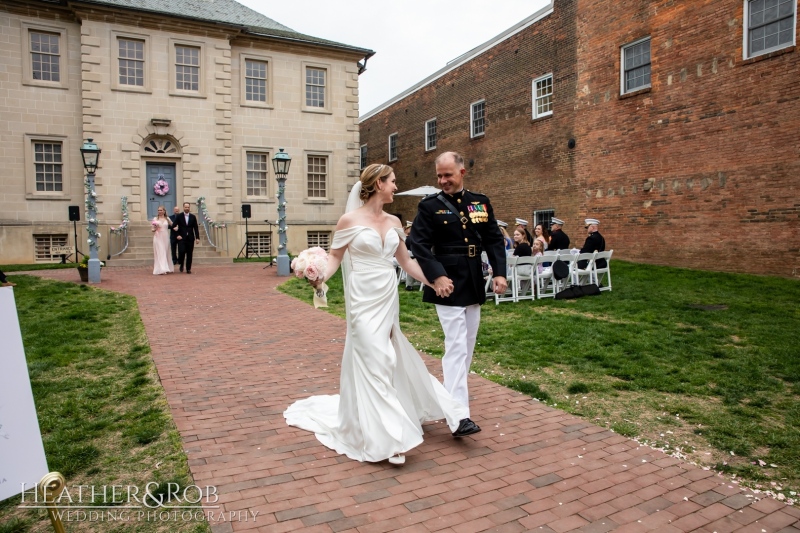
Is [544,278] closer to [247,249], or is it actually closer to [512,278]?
[512,278]

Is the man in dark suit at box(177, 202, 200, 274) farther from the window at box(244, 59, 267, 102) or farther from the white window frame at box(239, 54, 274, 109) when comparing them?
the window at box(244, 59, 267, 102)

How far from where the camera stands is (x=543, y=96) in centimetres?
2138

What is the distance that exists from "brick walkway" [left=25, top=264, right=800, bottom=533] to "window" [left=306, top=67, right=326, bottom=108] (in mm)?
21834

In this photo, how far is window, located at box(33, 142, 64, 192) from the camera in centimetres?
2180

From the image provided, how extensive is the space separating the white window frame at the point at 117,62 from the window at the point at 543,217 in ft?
53.8

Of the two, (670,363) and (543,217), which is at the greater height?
(543,217)

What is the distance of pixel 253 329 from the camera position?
29.2 ft

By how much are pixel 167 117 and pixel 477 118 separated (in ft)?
44.1

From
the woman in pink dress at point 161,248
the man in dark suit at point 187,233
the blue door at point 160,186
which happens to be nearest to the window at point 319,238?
the blue door at point 160,186

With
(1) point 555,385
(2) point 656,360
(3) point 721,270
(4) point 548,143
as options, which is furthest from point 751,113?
(1) point 555,385

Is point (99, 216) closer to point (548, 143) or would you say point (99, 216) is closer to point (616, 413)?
point (548, 143)

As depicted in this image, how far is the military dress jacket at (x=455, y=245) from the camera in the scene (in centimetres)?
450

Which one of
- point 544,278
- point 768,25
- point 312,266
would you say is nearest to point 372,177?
point 312,266

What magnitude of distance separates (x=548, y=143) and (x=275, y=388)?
17.7m
